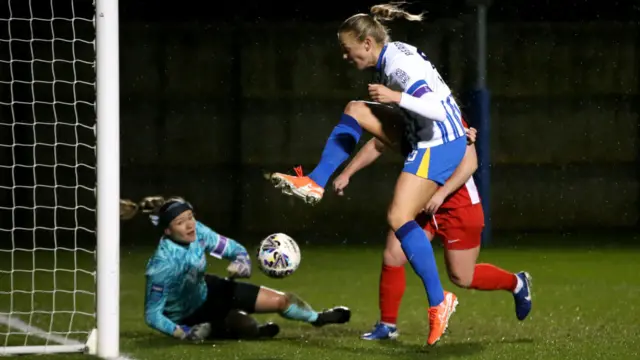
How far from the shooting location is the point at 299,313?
646 cm

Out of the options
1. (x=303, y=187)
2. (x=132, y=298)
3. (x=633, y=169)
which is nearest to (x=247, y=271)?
(x=303, y=187)

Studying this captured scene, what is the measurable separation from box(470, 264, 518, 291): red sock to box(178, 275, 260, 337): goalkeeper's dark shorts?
3.64ft

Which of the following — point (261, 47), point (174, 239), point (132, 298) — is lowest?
point (132, 298)

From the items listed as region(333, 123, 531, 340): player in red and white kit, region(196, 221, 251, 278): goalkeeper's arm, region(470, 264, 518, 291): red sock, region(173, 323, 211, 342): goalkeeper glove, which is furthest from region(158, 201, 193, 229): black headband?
region(470, 264, 518, 291): red sock

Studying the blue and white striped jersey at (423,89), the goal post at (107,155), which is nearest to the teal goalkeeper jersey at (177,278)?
the goal post at (107,155)

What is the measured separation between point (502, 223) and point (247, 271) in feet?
19.6

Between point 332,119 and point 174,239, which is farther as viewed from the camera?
point 332,119

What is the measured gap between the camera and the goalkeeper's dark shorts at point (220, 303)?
20.9ft

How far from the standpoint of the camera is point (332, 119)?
11.9 metres

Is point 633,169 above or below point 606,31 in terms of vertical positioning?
below

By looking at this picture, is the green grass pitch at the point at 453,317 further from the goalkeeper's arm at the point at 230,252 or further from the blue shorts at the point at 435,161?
the blue shorts at the point at 435,161

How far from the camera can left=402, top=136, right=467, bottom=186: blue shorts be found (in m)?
5.65

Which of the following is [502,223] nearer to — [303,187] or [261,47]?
[261,47]

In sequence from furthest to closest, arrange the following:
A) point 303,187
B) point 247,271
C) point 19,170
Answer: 1. point 19,170
2. point 247,271
3. point 303,187
